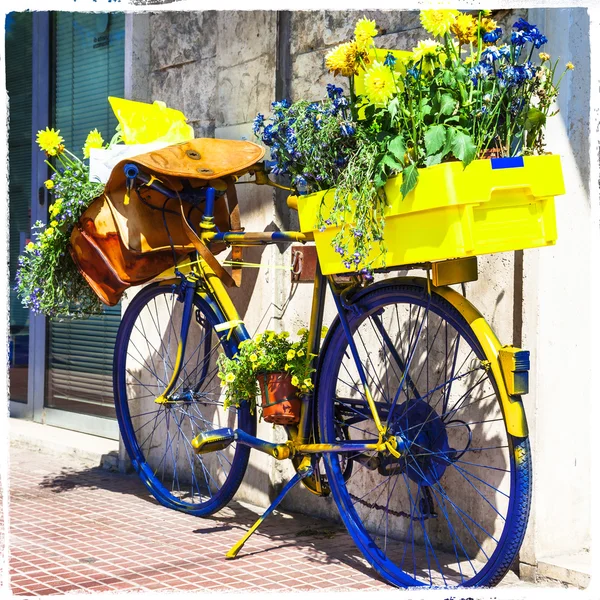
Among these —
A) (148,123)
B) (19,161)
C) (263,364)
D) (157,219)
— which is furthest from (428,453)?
(19,161)

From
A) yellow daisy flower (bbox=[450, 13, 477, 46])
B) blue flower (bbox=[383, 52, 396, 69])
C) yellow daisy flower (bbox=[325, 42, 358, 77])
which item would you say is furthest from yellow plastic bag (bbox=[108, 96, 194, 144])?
yellow daisy flower (bbox=[450, 13, 477, 46])

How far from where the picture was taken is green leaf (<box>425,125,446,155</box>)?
9.97ft

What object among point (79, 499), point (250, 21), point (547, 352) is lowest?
point (79, 499)

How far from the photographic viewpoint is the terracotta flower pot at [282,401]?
12.7 feet

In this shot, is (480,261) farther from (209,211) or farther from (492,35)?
(209,211)

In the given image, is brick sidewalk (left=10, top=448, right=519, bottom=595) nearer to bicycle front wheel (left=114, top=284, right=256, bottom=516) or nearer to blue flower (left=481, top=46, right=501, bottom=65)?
bicycle front wheel (left=114, top=284, right=256, bottom=516)

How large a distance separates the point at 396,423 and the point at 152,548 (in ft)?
4.13

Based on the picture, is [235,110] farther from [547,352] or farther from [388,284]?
[547,352]

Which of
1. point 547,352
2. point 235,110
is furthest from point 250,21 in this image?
point 547,352

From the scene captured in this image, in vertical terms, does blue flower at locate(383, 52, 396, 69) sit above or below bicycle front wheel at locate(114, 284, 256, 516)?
above

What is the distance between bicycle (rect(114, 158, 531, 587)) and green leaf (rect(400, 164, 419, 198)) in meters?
0.33

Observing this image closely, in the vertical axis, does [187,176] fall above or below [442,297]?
above

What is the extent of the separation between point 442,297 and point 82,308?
95.0 inches

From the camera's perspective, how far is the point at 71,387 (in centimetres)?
680
